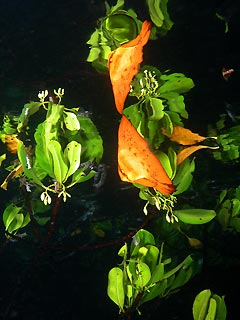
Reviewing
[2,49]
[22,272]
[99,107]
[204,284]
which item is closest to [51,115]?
[99,107]

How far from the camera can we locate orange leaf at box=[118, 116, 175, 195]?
914 millimetres

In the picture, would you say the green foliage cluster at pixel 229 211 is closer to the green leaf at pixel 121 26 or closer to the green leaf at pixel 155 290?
the green leaf at pixel 155 290

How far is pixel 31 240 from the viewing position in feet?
4.94

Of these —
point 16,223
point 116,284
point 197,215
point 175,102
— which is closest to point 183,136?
point 175,102

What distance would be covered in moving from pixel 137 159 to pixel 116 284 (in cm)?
55

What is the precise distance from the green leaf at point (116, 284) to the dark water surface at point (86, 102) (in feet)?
0.90

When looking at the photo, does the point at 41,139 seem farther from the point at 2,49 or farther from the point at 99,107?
the point at 2,49

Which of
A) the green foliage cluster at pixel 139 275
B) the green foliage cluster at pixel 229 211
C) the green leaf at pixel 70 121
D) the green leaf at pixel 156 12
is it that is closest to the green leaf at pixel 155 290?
the green foliage cluster at pixel 139 275

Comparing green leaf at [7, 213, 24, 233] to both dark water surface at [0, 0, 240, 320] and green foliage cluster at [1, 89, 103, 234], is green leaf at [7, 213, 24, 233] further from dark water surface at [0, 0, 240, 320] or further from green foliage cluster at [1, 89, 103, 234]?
dark water surface at [0, 0, 240, 320]

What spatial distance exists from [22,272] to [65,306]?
275mm

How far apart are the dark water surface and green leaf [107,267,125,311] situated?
0.28 meters

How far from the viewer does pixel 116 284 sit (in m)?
1.17

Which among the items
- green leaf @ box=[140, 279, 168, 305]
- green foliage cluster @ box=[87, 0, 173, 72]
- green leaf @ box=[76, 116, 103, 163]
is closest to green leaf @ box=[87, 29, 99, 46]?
green foliage cluster @ box=[87, 0, 173, 72]

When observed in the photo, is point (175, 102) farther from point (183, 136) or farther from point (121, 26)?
point (121, 26)
